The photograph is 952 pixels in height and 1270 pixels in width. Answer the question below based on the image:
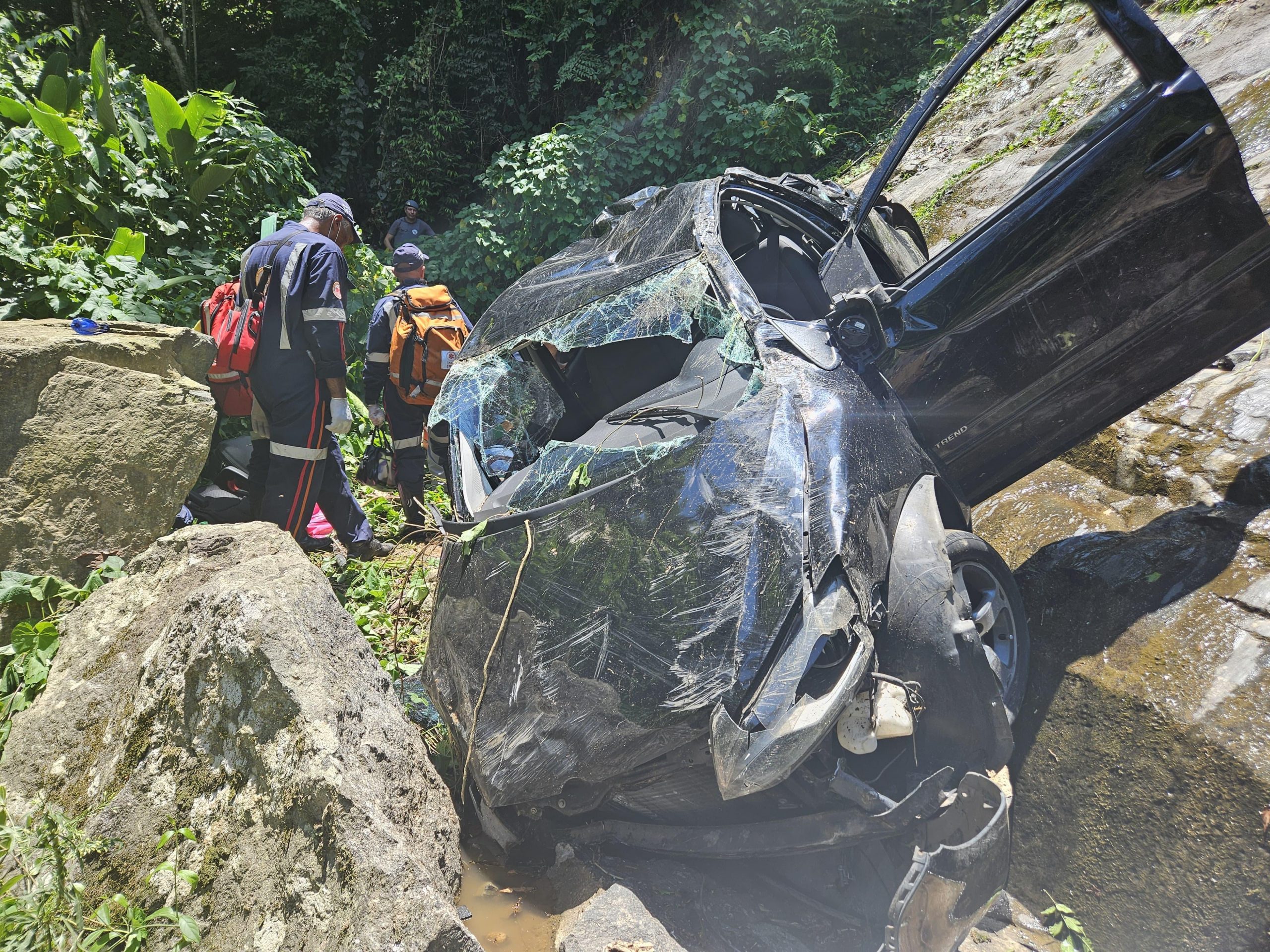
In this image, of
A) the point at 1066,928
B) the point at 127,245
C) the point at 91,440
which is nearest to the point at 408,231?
the point at 127,245

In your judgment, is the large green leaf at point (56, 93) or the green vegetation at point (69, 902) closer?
the green vegetation at point (69, 902)

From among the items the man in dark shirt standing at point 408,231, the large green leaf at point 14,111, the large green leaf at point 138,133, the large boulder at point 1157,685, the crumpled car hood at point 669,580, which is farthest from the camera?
the man in dark shirt standing at point 408,231

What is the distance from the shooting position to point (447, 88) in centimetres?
1024

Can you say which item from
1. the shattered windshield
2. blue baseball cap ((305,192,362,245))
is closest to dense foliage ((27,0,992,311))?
blue baseball cap ((305,192,362,245))

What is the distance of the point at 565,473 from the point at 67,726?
1.86 metres

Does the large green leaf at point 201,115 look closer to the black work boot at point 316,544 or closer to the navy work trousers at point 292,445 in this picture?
the navy work trousers at point 292,445

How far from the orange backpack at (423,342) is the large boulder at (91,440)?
136 cm

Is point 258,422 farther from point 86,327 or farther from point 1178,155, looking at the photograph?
point 1178,155

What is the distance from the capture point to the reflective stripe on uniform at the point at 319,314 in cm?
391

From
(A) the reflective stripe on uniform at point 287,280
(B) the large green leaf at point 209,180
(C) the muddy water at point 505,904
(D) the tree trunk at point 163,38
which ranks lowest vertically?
(C) the muddy water at point 505,904

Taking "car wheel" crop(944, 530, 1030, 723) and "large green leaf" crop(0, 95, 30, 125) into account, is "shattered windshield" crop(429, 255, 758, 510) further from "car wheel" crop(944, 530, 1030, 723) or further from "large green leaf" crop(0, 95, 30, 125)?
"large green leaf" crop(0, 95, 30, 125)

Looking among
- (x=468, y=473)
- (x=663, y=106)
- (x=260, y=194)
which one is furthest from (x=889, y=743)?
(x=663, y=106)

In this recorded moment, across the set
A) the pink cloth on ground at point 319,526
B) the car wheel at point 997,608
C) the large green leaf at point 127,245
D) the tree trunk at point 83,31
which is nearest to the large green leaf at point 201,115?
the large green leaf at point 127,245

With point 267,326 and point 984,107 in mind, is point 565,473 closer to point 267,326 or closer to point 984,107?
point 267,326
